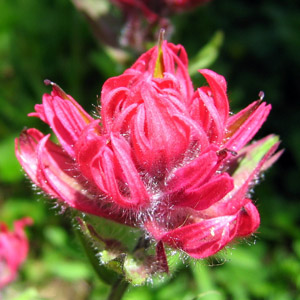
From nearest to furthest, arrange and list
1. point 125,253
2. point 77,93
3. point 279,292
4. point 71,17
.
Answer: point 125,253
point 279,292
point 77,93
point 71,17

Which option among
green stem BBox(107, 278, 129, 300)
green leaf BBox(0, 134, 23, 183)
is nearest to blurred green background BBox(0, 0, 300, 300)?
green leaf BBox(0, 134, 23, 183)

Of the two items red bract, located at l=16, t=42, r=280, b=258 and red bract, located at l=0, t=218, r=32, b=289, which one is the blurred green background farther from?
red bract, located at l=16, t=42, r=280, b=258

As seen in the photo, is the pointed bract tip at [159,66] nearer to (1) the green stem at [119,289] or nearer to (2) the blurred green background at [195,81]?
(1) the green stem at [119,289]

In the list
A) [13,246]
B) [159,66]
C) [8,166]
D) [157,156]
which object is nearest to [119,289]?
[157,156]

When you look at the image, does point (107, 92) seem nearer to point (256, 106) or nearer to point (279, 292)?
point (256, 106)

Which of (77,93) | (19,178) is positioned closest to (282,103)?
(77,93)

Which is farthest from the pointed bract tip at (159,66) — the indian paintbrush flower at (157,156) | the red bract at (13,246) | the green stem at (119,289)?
the red bract at (13,246)

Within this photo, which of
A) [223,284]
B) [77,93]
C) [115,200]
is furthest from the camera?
[77,93]

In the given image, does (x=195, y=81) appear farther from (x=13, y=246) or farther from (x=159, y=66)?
(x=159, y=66)

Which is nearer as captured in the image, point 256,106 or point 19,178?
point 256,106
